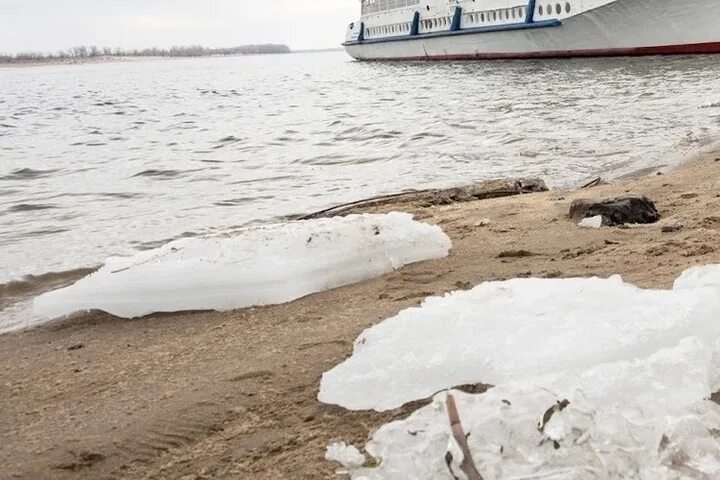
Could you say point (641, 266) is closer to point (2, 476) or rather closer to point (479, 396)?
point (479, 396)

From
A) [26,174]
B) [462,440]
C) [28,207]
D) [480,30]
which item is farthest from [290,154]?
[480,30]

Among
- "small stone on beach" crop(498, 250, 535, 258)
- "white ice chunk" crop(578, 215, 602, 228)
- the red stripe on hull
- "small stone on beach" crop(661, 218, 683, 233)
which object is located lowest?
"small stone on beach" crop(498, 250, 535, 258)

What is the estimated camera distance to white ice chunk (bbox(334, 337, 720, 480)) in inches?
59.3

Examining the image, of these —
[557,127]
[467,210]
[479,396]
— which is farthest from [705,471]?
[557,127]

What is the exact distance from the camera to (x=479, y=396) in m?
1.78

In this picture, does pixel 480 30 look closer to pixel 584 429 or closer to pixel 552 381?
pixel 552 381

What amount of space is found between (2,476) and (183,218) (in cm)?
470

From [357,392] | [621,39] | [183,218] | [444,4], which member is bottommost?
[183,218]

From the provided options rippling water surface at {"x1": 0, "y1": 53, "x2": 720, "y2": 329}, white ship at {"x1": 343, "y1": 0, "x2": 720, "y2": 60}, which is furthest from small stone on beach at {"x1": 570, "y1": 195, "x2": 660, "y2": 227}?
white ship at {"x1": 343, "y1": 0, "x2": 720, "y2": 60}

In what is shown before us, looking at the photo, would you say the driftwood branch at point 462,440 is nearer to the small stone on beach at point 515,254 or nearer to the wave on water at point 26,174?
the small stone on beach at point 515,254

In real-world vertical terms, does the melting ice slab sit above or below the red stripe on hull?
below

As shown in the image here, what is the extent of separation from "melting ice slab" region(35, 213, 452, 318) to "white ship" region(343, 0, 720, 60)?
22559mm

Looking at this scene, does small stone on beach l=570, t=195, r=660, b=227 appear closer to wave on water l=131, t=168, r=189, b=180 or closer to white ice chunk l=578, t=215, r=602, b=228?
white ice chunk l=578, t=215, r=602, b=228

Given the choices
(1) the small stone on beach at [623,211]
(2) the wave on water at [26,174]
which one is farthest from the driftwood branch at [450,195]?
(2) the wave on water at [26,174]
